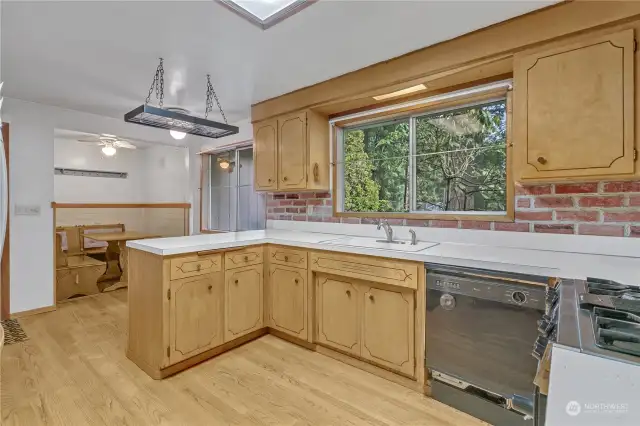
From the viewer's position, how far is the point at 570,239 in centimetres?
190

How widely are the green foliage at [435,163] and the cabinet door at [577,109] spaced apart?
0.46 metres

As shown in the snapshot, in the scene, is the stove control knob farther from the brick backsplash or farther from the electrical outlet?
the electrical outlet

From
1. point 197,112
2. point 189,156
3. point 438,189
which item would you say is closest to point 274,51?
point 438,189

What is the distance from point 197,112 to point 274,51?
1.85 meters

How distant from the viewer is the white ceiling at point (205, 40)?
5.75 feet

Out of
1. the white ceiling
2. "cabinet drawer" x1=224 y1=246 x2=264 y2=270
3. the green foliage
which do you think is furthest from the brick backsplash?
"cabinet drawer" x1=224 y1=246 x2=264 y2=270

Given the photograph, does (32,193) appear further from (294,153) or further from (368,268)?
(368,268)

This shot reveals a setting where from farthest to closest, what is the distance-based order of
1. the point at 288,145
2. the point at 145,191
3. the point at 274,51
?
the point at 145,191, the point at 288,145, the point at 274,51

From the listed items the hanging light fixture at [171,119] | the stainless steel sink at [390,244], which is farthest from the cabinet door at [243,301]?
the hanging light fixture at [171,119]

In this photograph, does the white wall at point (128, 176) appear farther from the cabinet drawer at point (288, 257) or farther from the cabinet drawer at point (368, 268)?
the cabinet drawer at point (368, 268)

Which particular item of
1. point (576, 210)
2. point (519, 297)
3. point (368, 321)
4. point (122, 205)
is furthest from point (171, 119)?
point (122, 205)

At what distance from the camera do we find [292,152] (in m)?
3.05

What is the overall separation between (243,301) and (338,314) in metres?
0.80

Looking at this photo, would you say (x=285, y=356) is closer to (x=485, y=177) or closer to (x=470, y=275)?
(x=470, y=275)
